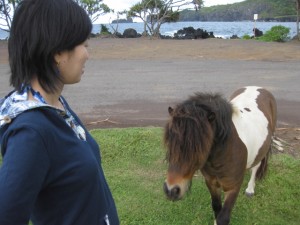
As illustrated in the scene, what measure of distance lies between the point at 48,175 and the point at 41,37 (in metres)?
0.47

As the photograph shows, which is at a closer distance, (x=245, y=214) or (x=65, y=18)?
(x=65, y=18)

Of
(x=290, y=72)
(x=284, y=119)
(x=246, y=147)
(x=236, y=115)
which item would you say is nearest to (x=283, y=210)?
(x=246, y=147)

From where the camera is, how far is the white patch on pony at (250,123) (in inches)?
137

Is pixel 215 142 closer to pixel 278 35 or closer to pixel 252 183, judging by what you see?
pixel 252 183

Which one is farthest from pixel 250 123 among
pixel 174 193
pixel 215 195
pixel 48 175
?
pixel 48 175

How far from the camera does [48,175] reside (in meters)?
1.21

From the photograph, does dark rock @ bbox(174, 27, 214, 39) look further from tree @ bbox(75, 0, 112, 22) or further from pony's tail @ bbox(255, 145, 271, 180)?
pony's tail @ bbox(255, 145, 271, 180)

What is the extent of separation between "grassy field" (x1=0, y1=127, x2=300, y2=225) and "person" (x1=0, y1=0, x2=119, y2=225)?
8.35 ft

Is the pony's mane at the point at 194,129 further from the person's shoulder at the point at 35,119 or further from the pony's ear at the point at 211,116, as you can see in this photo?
the person's shoulder at the point at 35,119

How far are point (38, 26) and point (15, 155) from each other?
1.48ft

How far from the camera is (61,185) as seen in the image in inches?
50.6

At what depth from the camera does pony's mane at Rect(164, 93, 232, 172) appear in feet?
8.47

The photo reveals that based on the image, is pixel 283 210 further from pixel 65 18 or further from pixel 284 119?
pixel 65 18

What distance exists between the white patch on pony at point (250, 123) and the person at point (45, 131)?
210 cm
